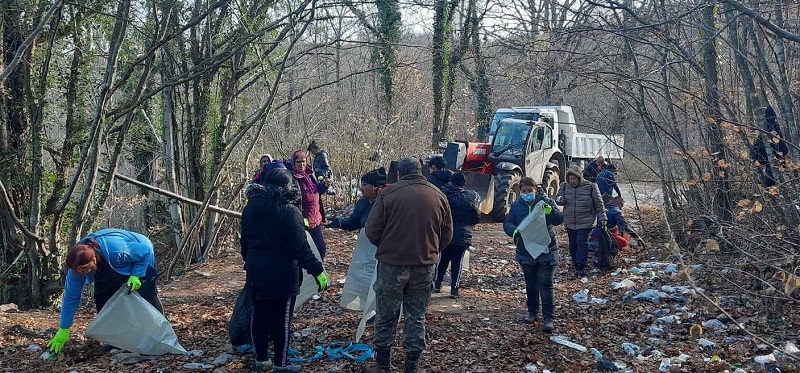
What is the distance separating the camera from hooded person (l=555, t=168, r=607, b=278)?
8.19m

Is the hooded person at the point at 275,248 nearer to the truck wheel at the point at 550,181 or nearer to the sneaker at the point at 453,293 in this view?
the sneaker at the point at 453,293

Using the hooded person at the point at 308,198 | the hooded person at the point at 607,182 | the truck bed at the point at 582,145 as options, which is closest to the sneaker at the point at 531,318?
the hooded person at the point at 308,198

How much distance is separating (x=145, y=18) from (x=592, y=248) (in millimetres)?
6857

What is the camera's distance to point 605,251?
8.72m

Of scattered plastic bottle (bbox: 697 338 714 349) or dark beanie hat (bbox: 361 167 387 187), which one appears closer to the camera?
scattered plastic bottle (bbox: 697 338 714 349)

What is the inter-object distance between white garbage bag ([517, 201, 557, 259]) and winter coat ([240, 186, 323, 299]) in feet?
7.87

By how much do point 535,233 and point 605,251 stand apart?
3061 millimetres

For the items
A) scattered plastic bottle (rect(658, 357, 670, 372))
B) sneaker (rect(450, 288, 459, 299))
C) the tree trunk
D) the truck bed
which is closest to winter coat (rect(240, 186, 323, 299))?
scattered plastic bottle (rect(658, 357, 670, 372))

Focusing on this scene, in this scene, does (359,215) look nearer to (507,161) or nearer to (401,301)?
(401,301)

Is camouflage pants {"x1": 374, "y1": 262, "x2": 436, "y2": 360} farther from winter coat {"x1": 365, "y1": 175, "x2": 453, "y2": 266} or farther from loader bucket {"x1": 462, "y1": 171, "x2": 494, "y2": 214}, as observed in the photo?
loader bucket {"x1": 462, "y1": 171, "x2": 494, "y2": 214}

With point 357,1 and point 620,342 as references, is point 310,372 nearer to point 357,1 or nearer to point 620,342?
point 620,342

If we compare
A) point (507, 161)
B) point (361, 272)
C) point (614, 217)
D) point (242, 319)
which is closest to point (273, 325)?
point (242, 319)

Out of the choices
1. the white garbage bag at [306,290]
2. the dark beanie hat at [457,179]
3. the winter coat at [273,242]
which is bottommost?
the white garbage bag at [306,290]

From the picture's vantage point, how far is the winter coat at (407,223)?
15.4 feet
